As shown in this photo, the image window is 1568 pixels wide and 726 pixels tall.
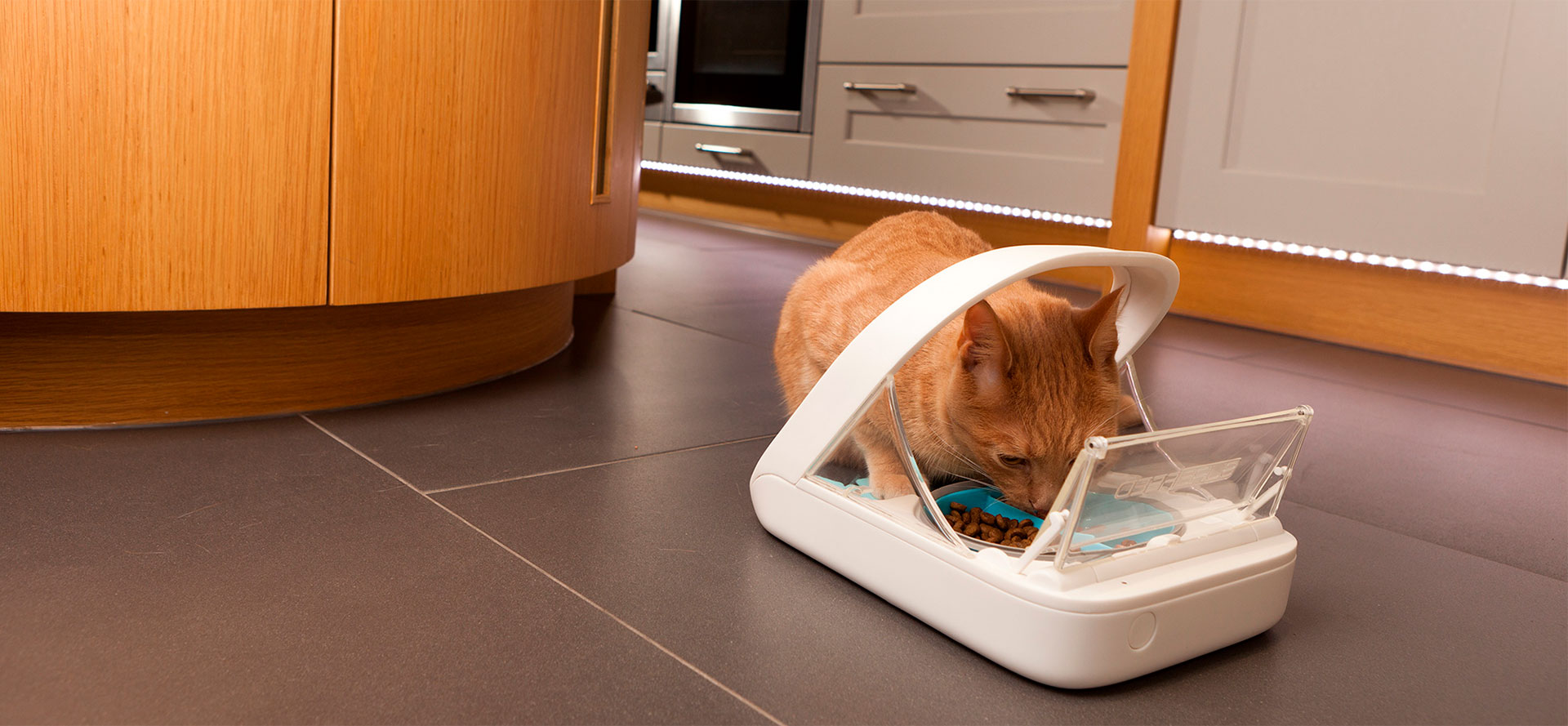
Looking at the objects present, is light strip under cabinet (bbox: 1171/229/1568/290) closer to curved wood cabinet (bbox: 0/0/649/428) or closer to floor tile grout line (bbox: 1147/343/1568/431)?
floor tile grout line (bbox: 1147/343/1568/431)

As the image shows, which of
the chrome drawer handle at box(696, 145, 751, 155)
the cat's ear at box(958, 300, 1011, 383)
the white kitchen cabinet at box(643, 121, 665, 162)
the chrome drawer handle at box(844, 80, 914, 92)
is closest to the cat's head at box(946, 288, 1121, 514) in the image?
the cat's ear at box(958, 300, 1011, 383)

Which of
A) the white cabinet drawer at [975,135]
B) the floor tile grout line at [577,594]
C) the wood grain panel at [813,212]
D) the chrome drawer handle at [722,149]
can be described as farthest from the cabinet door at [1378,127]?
the floor tile grout line at [577,594]

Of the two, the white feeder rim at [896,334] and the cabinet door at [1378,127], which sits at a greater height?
the cabinet door at [1378,127]

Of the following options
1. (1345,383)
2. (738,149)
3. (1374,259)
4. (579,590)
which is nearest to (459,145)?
(579,590)

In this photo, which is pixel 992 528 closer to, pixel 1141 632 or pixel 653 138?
pixel 1141 632

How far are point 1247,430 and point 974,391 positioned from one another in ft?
0.86

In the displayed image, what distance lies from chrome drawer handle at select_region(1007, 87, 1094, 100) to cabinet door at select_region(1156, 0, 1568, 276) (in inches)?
10.8

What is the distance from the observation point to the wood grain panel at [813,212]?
11.2ft

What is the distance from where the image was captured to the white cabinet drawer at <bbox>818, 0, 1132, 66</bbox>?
306cm

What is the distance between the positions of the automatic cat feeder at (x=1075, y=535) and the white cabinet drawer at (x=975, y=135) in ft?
6.71

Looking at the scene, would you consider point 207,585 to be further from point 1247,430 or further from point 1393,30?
point 1393,30

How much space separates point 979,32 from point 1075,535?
2737 mm

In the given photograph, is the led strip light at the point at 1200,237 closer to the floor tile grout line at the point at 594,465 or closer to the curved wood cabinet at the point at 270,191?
the floor tile grout line at the point at 594,465

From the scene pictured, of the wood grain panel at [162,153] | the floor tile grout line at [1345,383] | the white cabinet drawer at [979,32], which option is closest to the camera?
the wood grain panel at [162,153]
